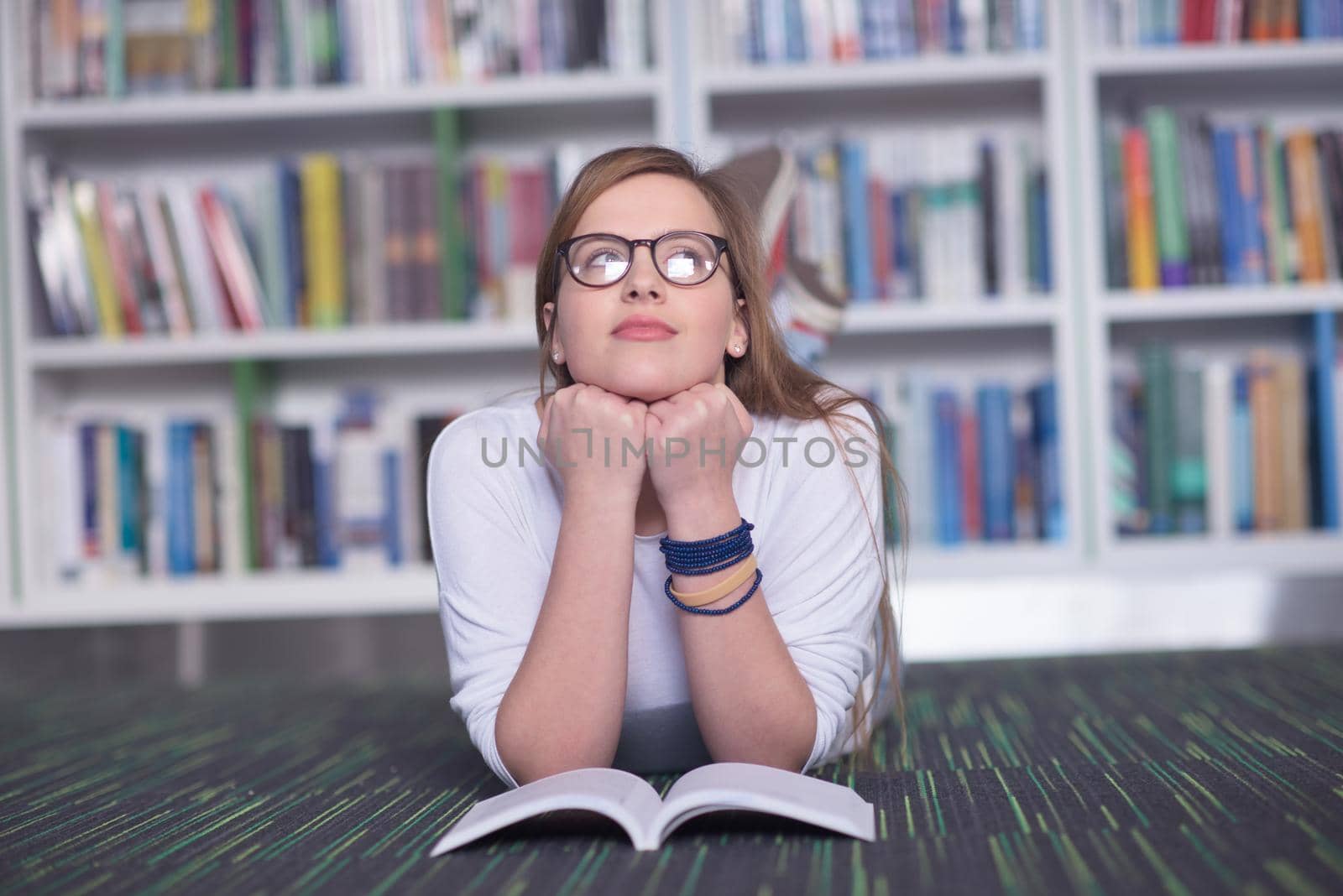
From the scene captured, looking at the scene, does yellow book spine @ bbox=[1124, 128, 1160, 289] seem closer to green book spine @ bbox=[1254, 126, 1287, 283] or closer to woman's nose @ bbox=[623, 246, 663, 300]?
green book spine @ bbox=[1254, 126, 1287, 283]

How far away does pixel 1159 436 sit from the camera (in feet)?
6.82

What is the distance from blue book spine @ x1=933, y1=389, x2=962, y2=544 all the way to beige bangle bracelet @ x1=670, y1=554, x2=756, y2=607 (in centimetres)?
125

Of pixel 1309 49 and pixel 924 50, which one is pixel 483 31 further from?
pixel 1309 49

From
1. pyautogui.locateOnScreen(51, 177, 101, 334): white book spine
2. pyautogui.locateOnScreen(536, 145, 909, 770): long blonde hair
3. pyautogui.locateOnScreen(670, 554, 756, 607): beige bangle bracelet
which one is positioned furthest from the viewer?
pyautogui.locateOnScreen(51, 177, 101, 334): white book spine

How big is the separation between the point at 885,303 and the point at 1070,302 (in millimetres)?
323

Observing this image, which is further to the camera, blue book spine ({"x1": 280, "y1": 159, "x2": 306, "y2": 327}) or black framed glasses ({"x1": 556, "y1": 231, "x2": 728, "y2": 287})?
blue book spine ({"x1": 280, "y1": 159, "x2": 306, "y2": 327})

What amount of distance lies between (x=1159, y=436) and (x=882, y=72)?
2.66ft

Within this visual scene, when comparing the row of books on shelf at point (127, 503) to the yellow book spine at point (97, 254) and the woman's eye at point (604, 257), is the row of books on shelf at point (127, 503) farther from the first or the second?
the woman's eye at point (604, 257)

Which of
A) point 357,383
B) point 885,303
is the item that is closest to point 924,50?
point 885,303

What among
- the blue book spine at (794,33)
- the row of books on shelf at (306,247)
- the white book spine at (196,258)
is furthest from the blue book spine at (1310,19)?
the white book spine at (196,258)

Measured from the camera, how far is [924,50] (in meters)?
2.12

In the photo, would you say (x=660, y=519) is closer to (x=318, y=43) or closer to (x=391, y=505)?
(x=391, y=505)

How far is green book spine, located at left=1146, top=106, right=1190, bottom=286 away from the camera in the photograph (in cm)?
207

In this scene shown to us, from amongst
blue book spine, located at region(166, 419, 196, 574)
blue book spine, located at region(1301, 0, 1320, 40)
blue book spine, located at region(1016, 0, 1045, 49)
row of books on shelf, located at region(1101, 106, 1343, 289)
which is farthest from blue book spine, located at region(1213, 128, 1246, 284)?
blue book spine, located at region(166, 419, 196, 574)
